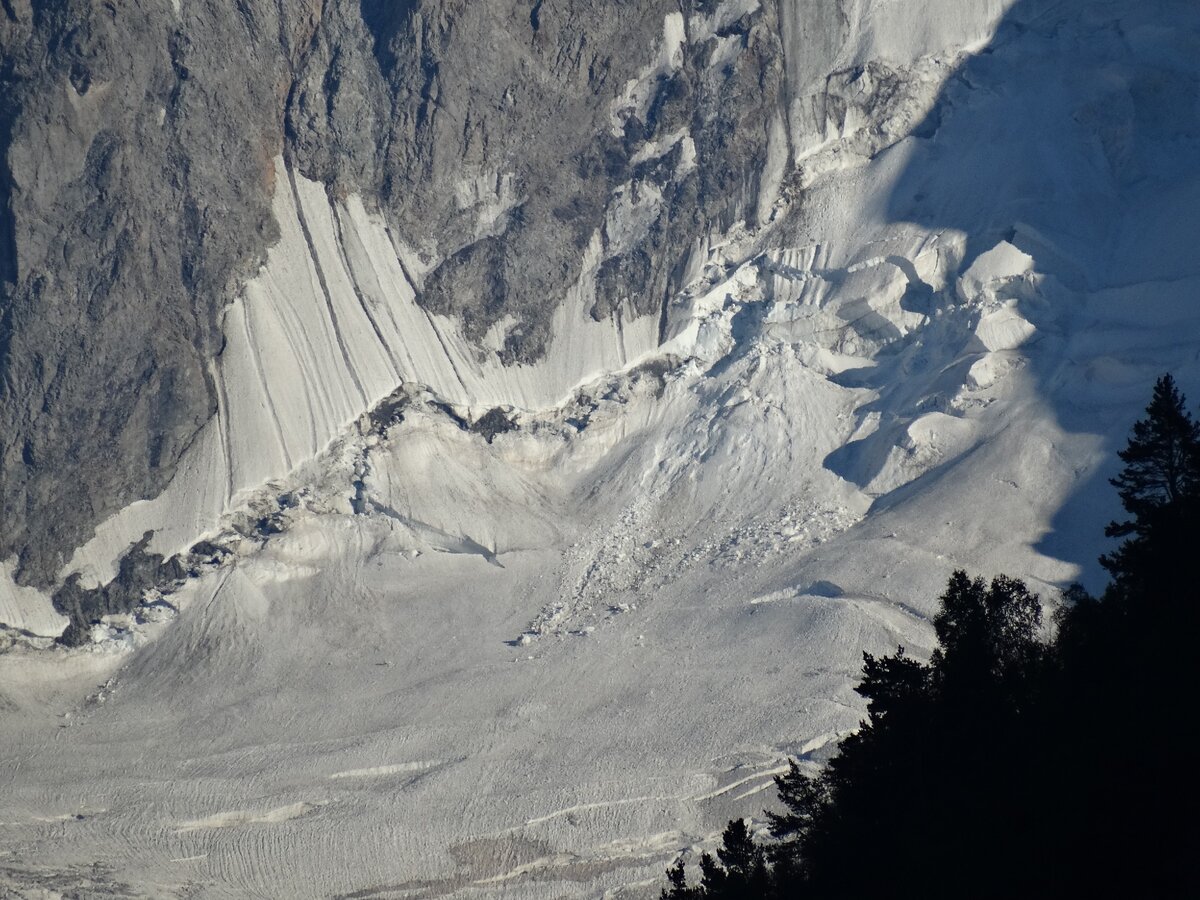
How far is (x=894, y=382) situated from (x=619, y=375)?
15.7 m

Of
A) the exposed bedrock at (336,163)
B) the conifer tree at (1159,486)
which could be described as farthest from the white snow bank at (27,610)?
the conifer tree at (1159,486)

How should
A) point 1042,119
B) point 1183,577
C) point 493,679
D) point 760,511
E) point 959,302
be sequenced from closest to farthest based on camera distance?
point 1183,577, point 493,679, point 760,511, point 959,302, point 1042,119

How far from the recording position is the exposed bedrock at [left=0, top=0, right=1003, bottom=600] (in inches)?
3693

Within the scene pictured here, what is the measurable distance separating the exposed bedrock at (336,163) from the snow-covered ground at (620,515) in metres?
2.30

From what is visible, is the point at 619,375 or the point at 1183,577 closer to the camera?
the point at 1183,577

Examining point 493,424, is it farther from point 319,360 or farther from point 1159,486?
point 1159,486

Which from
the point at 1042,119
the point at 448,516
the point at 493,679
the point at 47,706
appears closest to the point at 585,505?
the point at 448,516

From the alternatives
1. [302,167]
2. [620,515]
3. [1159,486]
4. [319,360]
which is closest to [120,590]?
[319,360]

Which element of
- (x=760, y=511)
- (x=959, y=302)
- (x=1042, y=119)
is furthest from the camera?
(x=1042, y=119)

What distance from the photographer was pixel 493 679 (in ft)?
251

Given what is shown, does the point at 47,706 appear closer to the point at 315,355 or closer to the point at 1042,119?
the point at 315,355

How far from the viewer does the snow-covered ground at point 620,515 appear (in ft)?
225

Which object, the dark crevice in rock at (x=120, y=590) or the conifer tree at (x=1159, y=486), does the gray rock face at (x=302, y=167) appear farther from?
the conifer tree at (x=1159, y=486)

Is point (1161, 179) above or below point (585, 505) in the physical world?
above
